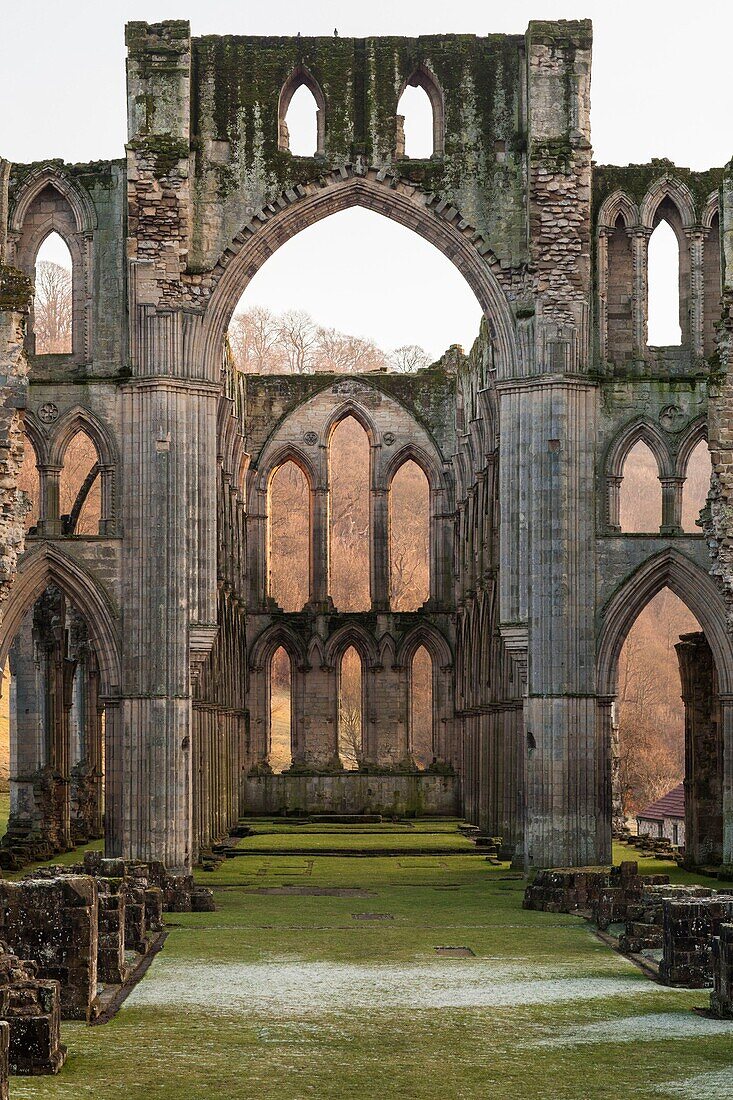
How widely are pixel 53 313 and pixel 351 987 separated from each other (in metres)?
48.7

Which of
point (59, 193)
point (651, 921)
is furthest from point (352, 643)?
point (651, 921)

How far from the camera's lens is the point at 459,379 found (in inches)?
1575

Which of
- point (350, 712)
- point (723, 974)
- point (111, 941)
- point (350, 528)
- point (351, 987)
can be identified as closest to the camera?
point (723, 974)

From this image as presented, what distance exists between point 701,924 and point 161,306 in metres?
14.1

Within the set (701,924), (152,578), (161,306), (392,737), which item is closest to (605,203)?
(161,306)

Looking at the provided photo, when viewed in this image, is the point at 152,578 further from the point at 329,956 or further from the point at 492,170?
the point at 329,956

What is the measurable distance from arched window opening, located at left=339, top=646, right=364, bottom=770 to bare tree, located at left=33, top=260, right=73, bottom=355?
45.7ft

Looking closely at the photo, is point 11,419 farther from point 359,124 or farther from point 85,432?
point 359,124

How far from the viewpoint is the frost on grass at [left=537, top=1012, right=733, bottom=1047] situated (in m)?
12.5

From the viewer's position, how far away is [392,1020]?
13398mm

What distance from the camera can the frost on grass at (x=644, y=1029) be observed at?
12.5 m

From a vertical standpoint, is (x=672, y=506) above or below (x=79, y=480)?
below

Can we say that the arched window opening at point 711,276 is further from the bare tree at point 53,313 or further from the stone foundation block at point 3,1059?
the bare tree at point 53,313

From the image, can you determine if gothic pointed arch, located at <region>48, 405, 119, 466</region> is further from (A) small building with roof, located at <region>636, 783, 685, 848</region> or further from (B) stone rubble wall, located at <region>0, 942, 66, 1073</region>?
(A) small building with roof, located at <region>636, 783, 685, 848</region>
